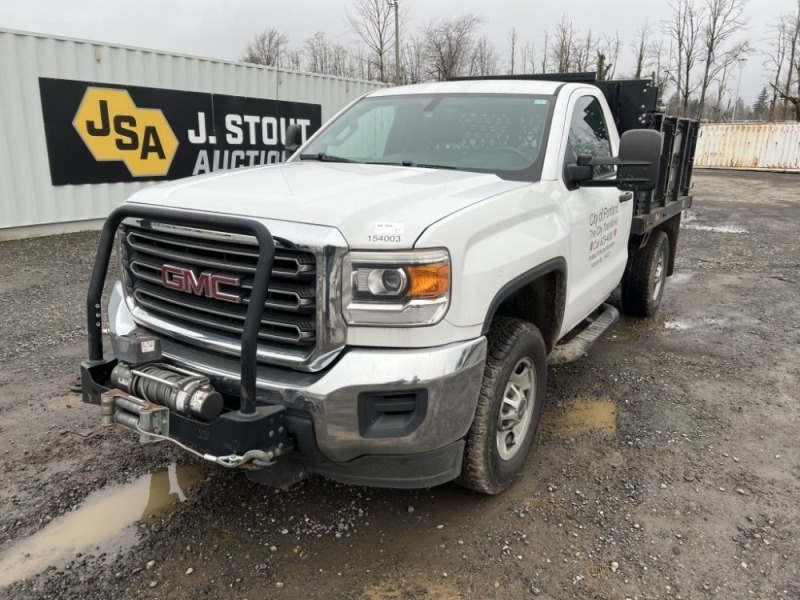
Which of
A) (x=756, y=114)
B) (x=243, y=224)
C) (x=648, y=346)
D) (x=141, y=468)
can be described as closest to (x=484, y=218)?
(x=243, y=224)

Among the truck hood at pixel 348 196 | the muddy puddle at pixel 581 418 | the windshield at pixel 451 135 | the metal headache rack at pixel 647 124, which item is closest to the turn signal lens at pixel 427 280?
the truck hood at pixel 348 196

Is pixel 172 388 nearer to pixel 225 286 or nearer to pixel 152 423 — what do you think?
pixel 152 423

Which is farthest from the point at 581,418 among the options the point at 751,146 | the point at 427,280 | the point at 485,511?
the point at 751,146

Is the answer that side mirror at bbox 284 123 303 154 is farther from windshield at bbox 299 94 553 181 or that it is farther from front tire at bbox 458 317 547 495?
front tire at bbox 458 317 547 495

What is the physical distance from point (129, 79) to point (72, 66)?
897 millimetres

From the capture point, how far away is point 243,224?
2.23m

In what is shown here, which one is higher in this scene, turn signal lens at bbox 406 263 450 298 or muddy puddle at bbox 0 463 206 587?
turn signal lens at bbox 406 263 450 298

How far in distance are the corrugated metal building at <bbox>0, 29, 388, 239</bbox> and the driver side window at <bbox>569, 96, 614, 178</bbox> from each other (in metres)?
8.44

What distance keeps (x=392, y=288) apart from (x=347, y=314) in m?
0.19

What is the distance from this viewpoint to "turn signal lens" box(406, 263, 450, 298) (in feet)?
7.63

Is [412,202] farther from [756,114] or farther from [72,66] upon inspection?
[756,114]

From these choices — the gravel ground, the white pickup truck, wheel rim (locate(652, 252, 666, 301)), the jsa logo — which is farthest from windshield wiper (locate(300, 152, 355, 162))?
the jsa logo

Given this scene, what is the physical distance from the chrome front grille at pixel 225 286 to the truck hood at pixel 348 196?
137 mm

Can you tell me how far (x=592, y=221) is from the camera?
3775 millimetres
